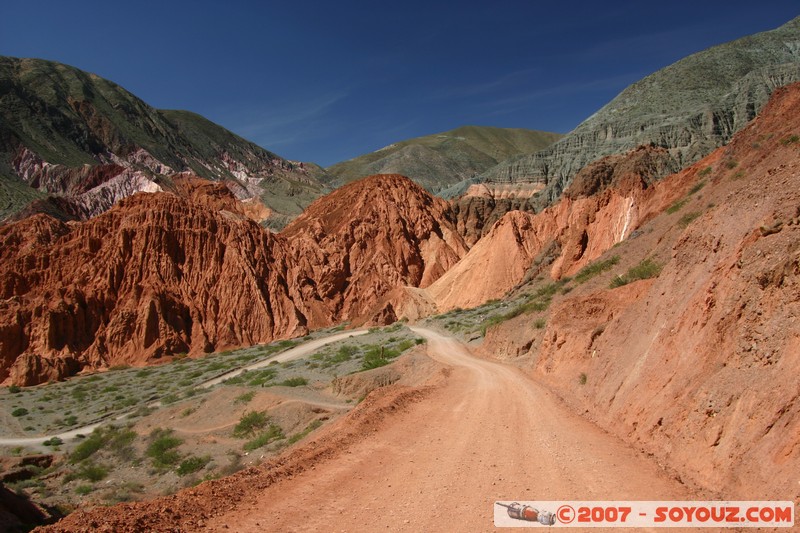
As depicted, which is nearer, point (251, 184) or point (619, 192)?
point (619, 192)

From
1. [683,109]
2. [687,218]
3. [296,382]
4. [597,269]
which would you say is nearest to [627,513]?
[687,218]

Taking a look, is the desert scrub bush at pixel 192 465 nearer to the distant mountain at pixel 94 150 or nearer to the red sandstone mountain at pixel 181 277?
the red sandstone mountain at pixel 181 277

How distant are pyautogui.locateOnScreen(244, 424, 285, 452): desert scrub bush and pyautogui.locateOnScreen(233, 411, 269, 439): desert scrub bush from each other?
516mm

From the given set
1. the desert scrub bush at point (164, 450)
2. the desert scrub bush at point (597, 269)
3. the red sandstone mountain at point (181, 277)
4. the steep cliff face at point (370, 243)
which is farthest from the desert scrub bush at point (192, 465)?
the steep cliff face at point (370, 243)

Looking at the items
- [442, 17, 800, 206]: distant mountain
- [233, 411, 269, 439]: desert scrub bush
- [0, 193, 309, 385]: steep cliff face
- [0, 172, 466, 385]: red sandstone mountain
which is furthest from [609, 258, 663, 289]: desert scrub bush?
[0, 193, 309, 385]: steep cliff face

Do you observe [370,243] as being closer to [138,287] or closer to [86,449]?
[138,287]

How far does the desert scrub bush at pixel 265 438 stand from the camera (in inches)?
683

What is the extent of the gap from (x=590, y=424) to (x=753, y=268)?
438 cm

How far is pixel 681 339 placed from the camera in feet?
31.0

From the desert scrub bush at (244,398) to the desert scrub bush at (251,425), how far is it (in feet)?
5.37

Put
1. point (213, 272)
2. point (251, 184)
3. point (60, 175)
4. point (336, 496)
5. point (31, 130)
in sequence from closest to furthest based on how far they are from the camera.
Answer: point (336, 496), point (213, 272), point (60, 175), point (31, 130), point (251, 184)

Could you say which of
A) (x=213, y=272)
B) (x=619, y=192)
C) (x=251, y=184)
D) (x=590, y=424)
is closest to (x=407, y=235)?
(x=213, y=272)

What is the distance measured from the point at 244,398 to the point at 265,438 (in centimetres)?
414

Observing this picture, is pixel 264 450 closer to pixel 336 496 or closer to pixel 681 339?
pixel 336 496
